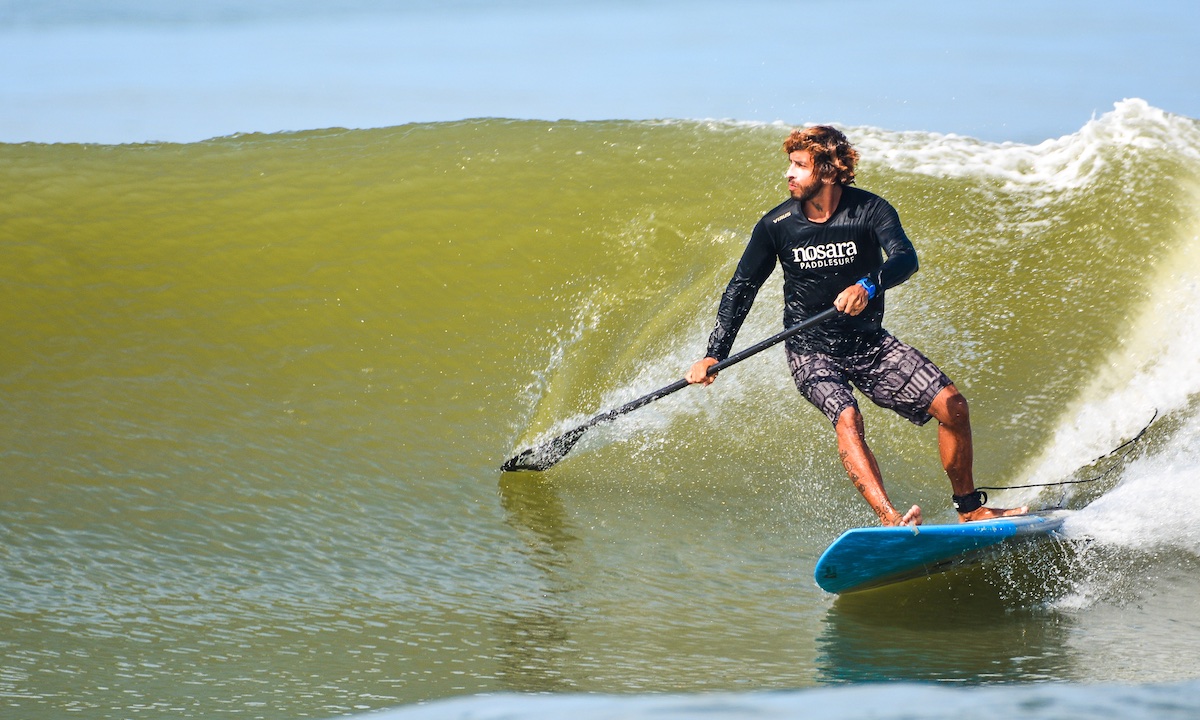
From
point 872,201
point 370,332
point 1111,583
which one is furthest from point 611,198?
point 1111,583

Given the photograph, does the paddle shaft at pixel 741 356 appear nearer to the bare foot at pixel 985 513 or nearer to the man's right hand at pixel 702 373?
the man's right hand at pixel 702 373

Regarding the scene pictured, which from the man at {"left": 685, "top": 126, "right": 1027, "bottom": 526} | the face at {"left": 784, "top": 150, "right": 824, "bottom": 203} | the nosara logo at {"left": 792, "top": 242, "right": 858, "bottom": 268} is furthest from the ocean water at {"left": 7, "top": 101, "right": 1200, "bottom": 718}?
the face at {"left": 784, "top": 150, "right": 824, "bottom": 203}

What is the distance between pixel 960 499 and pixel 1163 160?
5842mm

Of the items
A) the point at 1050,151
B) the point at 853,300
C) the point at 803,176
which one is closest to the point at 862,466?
the point at 853,300

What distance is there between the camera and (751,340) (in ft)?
21.6

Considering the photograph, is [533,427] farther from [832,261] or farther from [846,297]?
[846,297]

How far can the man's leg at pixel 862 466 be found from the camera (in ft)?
12.7

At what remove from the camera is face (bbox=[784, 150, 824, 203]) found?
411cm

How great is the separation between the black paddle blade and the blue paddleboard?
1861 mm

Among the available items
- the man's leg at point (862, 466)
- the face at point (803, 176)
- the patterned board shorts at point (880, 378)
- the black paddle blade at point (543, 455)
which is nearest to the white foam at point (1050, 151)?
the black paddle blade at point (543, 455)

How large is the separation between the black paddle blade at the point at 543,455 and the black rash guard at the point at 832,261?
1367 millimetres

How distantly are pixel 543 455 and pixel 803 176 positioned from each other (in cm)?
204

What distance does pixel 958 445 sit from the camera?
419 cm

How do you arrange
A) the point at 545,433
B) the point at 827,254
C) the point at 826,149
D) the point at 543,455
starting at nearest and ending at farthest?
1. the point at 826,149
2. the point at 827,254
3. the point at 543,455
4. the point at 545,433
